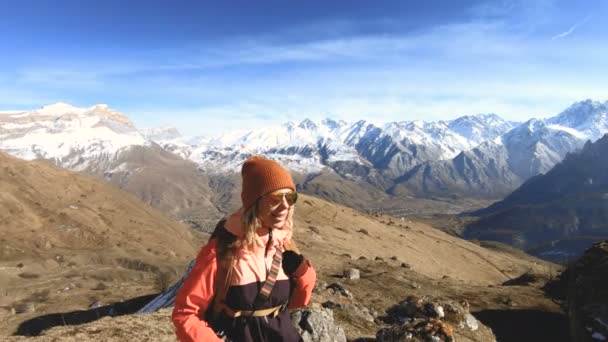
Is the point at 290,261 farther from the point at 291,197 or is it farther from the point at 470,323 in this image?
the point at 470,323

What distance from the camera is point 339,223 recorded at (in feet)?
237

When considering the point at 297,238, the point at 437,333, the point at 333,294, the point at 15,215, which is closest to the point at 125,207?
the point at 15,215

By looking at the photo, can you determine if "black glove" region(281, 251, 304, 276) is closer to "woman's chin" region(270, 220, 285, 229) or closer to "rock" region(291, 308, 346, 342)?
"woman's chin" region(270, 220, 285, 229)

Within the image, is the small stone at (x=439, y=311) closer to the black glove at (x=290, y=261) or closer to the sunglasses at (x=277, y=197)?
the black glove at (x=290, y=261)

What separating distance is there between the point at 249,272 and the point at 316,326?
29.4 feet

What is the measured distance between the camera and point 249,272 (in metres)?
5.67

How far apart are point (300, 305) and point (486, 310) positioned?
23.8 meters

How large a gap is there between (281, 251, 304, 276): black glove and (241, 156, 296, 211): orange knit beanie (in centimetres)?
99

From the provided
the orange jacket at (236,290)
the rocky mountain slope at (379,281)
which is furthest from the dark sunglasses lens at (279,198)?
the rocky mountain slope at (379,281)

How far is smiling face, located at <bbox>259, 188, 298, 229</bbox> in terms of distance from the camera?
18.7 feet

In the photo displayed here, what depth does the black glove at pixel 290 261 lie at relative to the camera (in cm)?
609

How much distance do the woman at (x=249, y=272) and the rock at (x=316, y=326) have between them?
8019 mm

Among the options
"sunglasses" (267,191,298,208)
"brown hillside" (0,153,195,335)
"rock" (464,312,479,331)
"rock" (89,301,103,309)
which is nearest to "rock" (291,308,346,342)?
"rock" (464,312,479,331)

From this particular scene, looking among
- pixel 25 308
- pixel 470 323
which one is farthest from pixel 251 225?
pixel 25 308
